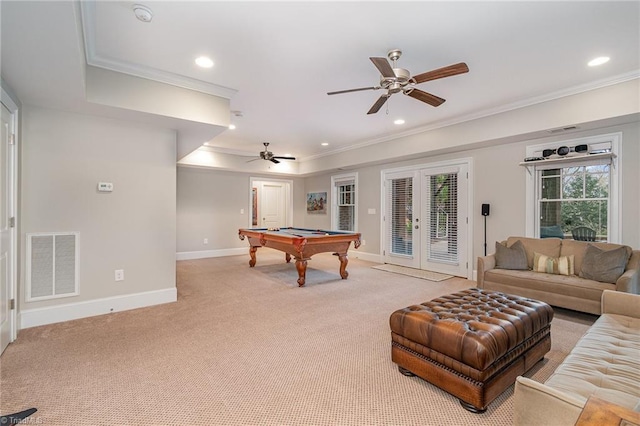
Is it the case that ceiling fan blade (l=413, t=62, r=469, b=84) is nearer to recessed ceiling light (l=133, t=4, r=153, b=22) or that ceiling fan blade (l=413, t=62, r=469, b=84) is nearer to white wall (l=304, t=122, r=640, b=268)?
recessed ceiling light (l=133, t=4, r=153, b=22)

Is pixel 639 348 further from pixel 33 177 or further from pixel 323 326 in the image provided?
pixel 33 177

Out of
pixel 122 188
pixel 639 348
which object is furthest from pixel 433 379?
pixel 122 188

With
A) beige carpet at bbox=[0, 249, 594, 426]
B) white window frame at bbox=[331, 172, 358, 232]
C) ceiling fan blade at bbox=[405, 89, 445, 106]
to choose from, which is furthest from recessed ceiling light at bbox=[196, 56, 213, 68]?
white window frame at bbox=[331, 172, 358, 232]

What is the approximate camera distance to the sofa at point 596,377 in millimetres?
1140

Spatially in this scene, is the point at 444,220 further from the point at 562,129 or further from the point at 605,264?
the point at 605,264

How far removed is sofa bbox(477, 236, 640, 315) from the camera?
318 centimetres

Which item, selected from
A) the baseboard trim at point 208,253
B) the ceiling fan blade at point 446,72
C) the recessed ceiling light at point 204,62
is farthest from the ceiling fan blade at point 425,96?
the baseboard trim at point 208,253

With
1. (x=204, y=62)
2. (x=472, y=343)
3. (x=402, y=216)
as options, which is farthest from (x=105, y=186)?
(x=402, y=216)

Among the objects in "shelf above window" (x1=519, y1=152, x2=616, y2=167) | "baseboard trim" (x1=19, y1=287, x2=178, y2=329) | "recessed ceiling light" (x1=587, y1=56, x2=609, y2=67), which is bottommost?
"baseboard trim" (x1=19, y1=287, x2=178, y2=329)

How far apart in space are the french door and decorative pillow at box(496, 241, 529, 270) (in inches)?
49.6

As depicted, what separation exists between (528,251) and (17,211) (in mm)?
5949

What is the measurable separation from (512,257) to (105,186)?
5.16 meters

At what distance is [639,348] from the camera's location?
5.79 feet

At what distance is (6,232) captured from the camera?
2676 millimetres
